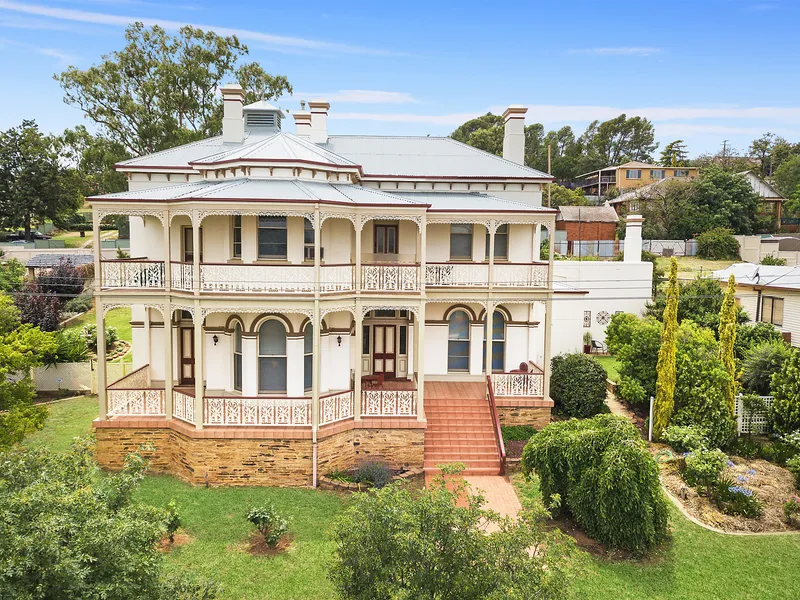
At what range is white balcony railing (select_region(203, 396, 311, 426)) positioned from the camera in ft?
50.2

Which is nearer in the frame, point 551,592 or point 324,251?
point 551,592

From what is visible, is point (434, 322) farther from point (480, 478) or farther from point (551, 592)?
point (551, 592)

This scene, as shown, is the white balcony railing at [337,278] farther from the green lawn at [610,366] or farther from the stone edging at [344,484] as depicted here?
the green lawn at [610,366]

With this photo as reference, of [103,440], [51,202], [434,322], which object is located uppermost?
[51,202]

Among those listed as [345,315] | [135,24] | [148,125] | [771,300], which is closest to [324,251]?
[345,315]

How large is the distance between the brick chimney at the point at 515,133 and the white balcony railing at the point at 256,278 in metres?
11.4

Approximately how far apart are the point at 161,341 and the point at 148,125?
25.5m

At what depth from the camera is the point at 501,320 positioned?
2011 cm

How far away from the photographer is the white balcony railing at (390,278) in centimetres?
1623

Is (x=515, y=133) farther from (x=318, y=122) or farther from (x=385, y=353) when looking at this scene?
(x=385, y=353)

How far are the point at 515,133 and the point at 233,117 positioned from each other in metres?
11.0

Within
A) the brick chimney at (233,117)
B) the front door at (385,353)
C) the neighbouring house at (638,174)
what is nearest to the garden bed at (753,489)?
the front door at (385,353)

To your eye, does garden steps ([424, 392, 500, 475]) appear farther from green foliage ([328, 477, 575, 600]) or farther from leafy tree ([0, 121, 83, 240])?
leafy tree ([0, 121, 83, 240])

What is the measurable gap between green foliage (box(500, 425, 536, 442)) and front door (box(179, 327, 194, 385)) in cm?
1050
